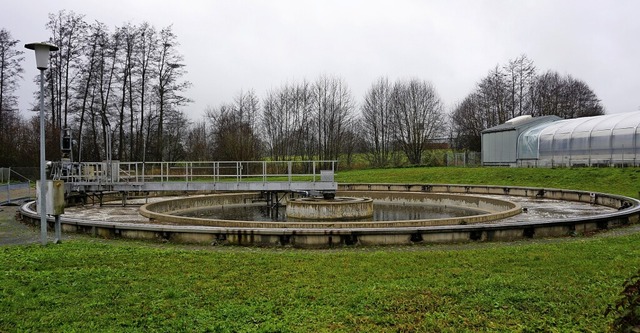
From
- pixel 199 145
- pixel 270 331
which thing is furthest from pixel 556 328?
pixel 199 145

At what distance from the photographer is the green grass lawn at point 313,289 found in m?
5.09

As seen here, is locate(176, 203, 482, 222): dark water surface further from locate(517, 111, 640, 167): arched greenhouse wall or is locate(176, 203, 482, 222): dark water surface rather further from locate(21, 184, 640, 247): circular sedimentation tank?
locate(517, 111, 640, 167): arched greenhouse wall

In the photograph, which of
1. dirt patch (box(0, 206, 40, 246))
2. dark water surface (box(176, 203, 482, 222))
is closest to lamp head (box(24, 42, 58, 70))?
dirt patch (box(0, 206, 40, 246))

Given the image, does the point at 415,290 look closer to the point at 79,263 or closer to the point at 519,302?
the point at 519,302

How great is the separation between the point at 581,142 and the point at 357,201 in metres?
24.5

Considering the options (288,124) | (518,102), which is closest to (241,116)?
(288,124)

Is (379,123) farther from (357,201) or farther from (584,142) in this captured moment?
(357,201)

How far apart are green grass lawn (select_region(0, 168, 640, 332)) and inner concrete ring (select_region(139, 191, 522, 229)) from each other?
108 inches

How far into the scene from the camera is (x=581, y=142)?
34.0m

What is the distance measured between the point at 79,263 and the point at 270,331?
5.02 m

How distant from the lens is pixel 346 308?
559cm

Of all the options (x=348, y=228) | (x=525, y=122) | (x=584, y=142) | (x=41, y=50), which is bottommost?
(x=348, y=228)

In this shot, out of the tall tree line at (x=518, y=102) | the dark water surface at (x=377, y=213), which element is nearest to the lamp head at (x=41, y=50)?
the dark water surface at (x=377, y=213)

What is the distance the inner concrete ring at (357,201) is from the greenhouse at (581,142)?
52.4 ft
